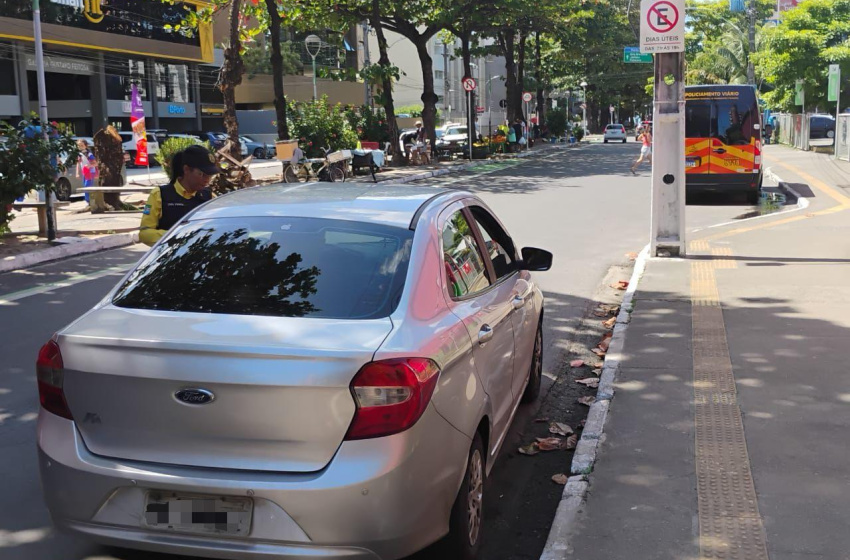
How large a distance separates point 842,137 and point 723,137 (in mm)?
15731

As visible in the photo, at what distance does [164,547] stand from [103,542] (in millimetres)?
270

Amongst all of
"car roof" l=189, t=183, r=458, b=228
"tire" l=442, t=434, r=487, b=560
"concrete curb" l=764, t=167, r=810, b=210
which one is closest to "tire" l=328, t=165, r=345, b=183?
"concrete curb" l=764, t=167, r=810, b=210

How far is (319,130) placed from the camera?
29.9 metres

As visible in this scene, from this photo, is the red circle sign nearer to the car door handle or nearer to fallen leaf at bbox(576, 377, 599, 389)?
fallen leaf at bbox(576, 377, 599, 389)

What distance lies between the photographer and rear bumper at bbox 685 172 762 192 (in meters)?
19.3

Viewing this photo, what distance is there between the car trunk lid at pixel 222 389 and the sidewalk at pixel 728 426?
1.38m

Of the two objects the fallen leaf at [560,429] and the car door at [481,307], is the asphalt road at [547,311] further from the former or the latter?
the car door at [481,307]

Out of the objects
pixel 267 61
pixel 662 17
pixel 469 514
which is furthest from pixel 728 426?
pixel 267 61

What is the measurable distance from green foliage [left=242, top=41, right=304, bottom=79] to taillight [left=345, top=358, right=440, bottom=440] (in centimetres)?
6920

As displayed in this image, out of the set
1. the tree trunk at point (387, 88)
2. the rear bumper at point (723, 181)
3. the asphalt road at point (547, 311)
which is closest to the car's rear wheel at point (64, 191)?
the asphalt road at point (547, 311)

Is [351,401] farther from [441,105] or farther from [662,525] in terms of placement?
[441,105]

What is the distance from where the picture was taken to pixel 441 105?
358ft

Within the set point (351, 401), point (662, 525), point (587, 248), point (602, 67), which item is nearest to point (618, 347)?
point (662, 525)

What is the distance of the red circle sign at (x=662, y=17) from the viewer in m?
11.5
